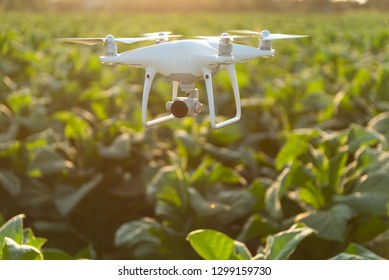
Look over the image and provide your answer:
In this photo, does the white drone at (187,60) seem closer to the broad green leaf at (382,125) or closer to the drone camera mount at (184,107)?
the drone camera mount at (184,107)

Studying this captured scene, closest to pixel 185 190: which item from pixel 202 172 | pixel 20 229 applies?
pixel 202 172

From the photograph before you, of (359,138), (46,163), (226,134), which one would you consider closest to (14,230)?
(359,138)

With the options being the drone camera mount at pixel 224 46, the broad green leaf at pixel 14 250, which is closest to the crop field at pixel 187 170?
the broad green leaf at pixel 14 250

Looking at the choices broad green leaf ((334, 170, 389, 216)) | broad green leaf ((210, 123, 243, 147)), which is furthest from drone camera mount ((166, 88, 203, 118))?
broad green leaf ((210, 123, 243, 147))

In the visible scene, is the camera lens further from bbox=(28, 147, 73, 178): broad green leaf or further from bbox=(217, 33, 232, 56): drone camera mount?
bbox=(28, 147, 73, 178): broad green leaf

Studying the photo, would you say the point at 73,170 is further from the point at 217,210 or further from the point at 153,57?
the point at 153,57
